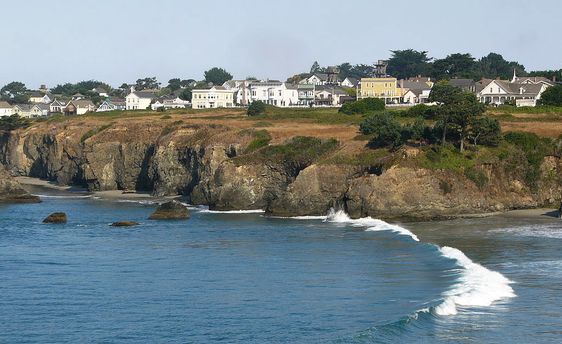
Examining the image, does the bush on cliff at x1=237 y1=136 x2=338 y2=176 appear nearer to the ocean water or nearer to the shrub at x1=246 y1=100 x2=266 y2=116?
the ocean water

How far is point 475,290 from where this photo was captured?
48.7 m

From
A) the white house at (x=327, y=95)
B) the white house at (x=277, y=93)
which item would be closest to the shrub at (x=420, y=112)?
the white house at (x=327, y=95)

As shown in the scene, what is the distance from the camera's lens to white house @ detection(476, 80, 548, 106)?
145 metres

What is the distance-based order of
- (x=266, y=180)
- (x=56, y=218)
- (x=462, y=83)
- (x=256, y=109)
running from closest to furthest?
(x=56, y=218) → (x=266, y=180) → (x=256, y=109) → (x=462, y=83)

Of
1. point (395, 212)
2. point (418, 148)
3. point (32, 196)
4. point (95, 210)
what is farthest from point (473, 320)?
point (32, 196)

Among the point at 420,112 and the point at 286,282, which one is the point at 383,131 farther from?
the point at 286,282

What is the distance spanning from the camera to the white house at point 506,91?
144875 millimetres

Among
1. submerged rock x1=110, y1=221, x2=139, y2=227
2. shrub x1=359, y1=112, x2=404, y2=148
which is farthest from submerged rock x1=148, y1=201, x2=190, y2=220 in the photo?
shrub x1=359, y1=112, x2=404, y2=148

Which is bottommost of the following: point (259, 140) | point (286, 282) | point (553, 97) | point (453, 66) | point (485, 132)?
point (286, 282)

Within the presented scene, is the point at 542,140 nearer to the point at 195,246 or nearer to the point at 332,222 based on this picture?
the point at 332,222

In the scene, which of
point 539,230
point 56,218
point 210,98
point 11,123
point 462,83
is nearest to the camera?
point 539,230

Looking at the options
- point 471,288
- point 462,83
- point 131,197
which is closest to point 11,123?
point 131,197

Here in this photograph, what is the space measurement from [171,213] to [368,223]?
17386mm

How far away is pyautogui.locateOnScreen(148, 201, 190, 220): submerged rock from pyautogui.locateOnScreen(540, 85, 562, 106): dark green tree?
5617cm
